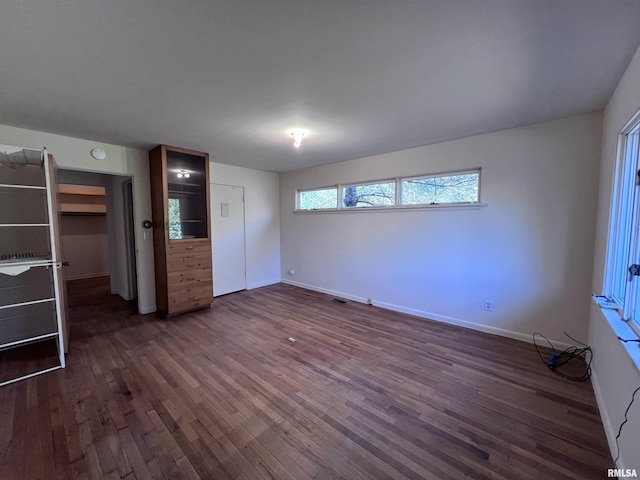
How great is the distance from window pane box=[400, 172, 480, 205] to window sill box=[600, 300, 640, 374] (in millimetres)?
1761

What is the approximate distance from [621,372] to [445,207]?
2.24 m

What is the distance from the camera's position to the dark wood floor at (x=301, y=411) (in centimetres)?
148

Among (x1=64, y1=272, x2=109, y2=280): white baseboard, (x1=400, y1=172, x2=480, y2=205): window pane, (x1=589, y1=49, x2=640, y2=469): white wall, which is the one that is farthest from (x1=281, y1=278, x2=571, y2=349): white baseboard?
(x1=64, y1=272, x2=109, y2=280): white baseboard

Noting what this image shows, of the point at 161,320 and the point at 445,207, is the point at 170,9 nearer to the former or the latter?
the point at 445,207

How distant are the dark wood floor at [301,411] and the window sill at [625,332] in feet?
2.34

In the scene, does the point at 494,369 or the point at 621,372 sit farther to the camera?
the point at 494,369

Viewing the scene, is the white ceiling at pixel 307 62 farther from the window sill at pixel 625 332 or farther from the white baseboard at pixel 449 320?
the white baseboard at pixel 449 320

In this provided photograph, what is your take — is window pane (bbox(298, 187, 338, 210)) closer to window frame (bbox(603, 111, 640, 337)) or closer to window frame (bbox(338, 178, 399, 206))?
window frame (bbox(338, 178, 399, 206))

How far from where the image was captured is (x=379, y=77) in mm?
1877

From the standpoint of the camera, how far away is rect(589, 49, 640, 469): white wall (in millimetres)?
1327

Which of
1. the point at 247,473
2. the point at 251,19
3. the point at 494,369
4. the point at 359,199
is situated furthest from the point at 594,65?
the point at 247,473

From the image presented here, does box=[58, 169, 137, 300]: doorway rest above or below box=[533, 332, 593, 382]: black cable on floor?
above

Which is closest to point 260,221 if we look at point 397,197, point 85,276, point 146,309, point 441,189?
point 146,309

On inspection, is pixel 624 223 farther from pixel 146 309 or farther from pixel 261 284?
pixel 146 309
